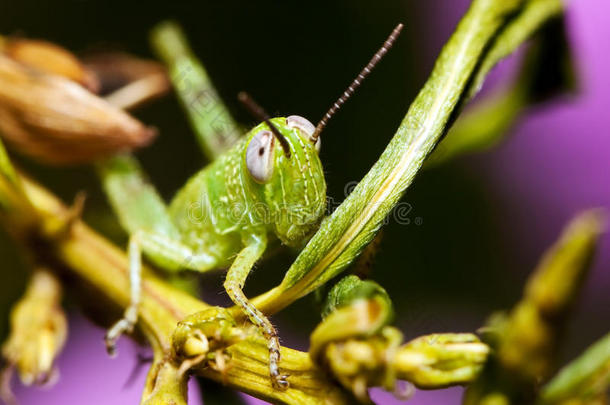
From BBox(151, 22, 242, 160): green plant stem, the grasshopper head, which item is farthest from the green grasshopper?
BBox(151, 22, 242, 160): green plant stem

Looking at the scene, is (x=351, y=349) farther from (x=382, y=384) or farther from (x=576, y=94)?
(x=576, y=94)

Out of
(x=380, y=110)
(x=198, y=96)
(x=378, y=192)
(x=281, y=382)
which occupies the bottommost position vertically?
A: (x=281, y=382)

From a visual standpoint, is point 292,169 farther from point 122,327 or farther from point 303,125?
point 122,327

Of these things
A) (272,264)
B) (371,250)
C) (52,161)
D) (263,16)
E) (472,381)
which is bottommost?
(472,381)

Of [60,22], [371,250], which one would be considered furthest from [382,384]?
[60,22]

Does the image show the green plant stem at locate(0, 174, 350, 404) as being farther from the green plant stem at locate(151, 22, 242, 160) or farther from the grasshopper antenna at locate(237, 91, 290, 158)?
the green plant stem at locate(151, 22, 242, 160)

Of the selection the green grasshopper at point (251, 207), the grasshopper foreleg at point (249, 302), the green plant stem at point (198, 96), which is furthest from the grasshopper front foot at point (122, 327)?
the green plant stem at point (198, 96)

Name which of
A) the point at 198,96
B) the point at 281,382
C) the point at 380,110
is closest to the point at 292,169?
the point at 380,110
